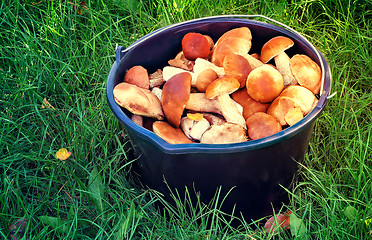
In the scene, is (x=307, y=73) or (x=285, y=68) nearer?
(x=307, y=73)

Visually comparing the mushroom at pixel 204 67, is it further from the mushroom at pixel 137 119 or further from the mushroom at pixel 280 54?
the mushroom at pixel 137 119

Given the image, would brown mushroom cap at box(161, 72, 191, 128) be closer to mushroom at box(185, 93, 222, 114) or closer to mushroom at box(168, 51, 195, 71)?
mushroom at box(185, 93, 222, 114)

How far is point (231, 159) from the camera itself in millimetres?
1345

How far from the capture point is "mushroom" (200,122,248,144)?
1.46 meters

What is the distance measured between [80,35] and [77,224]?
47.7 inches

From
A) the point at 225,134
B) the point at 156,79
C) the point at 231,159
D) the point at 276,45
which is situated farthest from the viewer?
the point at 156,79

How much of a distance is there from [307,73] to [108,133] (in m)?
0.98

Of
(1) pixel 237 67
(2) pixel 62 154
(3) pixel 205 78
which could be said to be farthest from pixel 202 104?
(2) pixel 62 154

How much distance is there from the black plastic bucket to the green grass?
9 cm

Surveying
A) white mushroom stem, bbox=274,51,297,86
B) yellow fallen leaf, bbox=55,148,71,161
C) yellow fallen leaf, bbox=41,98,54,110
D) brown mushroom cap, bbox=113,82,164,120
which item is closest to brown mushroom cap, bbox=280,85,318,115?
white mushroom stem, bbox=274,51,297,86

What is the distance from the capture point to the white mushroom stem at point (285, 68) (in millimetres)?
1704

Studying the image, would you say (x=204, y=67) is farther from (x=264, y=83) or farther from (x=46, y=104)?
(x=46, y=104)

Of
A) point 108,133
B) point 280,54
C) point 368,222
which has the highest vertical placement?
point 280,54

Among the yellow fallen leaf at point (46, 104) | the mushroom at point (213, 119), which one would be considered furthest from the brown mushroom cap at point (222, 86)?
the yellow fallen leaf at point (46, 104)
